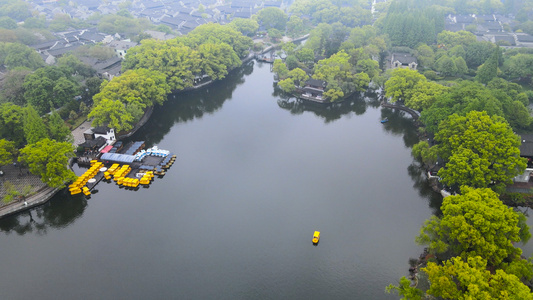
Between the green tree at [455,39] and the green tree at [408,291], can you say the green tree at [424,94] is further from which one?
the green tree at [455,39]

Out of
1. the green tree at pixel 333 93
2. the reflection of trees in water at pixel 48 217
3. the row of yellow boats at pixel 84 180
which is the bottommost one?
the reflection of trees in water at pixel 48 217

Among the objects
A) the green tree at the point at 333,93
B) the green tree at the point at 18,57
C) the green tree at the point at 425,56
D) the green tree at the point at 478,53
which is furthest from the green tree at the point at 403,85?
the green tree at the point at 18,57

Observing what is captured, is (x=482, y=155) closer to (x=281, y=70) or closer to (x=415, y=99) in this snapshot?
(x=415, y=99)

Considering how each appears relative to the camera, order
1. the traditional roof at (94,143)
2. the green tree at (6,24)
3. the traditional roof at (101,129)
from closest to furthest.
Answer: the traditional roof at (94,143)
the traditional roof at (101,129)
the green tree at (6,24)

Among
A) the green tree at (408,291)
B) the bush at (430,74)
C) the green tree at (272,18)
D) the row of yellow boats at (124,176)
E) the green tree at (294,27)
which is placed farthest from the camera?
the green tree at (272,18)

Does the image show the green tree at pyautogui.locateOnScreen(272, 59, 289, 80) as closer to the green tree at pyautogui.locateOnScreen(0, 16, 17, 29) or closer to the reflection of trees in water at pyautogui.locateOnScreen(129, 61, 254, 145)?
the reflection of trees in water at pyautogui.locateOnScreen(129, 61, 254, 145)

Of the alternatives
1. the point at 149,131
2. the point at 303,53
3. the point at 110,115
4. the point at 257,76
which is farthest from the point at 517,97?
the point at 110,115

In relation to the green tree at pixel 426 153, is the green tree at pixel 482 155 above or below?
above
